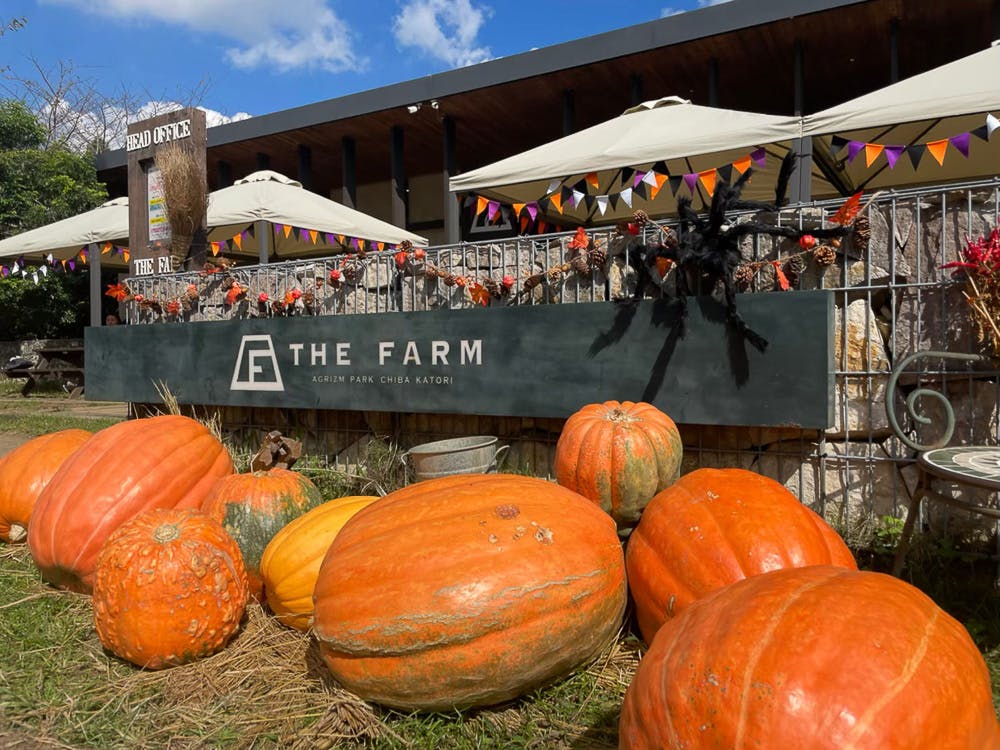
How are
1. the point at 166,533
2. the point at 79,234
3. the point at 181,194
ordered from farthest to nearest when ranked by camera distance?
the point at 79,234, the point at 181,194, the point at 166,533

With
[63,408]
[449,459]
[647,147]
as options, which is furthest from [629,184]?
[63,408]

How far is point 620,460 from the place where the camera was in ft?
9.66

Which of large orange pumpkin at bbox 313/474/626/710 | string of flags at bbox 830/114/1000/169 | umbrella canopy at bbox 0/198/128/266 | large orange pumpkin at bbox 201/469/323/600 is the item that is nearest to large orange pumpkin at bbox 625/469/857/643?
large orange pumpkin at bbox 313/474/626/710

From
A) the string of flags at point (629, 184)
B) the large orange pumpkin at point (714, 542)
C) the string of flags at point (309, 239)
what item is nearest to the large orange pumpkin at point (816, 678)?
the large orange pumpkin at point (714, 542)

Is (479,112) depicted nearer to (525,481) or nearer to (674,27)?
(674,27)

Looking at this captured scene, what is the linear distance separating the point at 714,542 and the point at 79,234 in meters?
11.6

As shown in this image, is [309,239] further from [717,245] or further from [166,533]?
[166,533]

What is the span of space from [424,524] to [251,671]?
2.99 feet

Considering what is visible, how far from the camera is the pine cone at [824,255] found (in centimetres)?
346

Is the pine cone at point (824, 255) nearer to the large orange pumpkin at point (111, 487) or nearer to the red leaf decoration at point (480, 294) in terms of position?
the red leaf decoration at point (480, 294)

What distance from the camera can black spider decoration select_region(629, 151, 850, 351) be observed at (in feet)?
11.6

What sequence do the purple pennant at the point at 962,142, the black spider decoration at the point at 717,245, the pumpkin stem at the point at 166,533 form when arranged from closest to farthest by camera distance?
1. the pumpkin stem at the point at 166,533
2. the black spider decoration at the point at 717,245
3. the purple pennant at the point at 962,142

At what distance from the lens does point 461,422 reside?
4.79 m

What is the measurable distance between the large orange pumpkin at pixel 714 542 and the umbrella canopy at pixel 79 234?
33.9 feet
